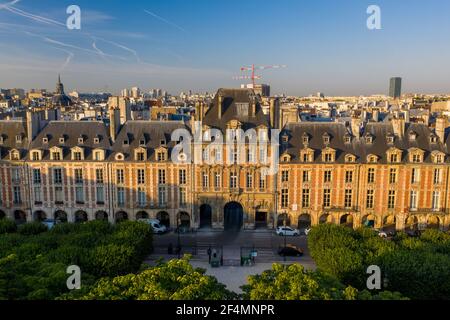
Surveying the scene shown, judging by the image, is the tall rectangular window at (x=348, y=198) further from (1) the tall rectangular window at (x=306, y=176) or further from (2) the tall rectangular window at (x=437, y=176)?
(2) the tall rectangular window at (x=437, y=176)

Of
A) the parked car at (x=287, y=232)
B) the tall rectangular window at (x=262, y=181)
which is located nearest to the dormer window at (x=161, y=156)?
the tall rectangular window at (x=262, y=181)

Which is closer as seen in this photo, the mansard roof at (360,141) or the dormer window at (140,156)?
the mansard roof at (360,141)

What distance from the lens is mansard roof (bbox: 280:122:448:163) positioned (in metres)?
56.2

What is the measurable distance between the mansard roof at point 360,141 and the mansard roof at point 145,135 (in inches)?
589

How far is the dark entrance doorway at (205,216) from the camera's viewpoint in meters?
58.9

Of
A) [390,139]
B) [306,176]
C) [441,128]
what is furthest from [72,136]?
[441,128]

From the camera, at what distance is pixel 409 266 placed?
34.2 meters

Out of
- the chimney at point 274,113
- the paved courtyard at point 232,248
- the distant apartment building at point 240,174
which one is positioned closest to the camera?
the paved courtyard at point 232,248

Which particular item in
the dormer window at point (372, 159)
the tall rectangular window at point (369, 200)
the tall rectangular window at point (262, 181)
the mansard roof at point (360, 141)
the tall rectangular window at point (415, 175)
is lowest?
the tall rectangular window at point (369, 200)

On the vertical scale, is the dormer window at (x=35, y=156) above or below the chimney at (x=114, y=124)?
below
